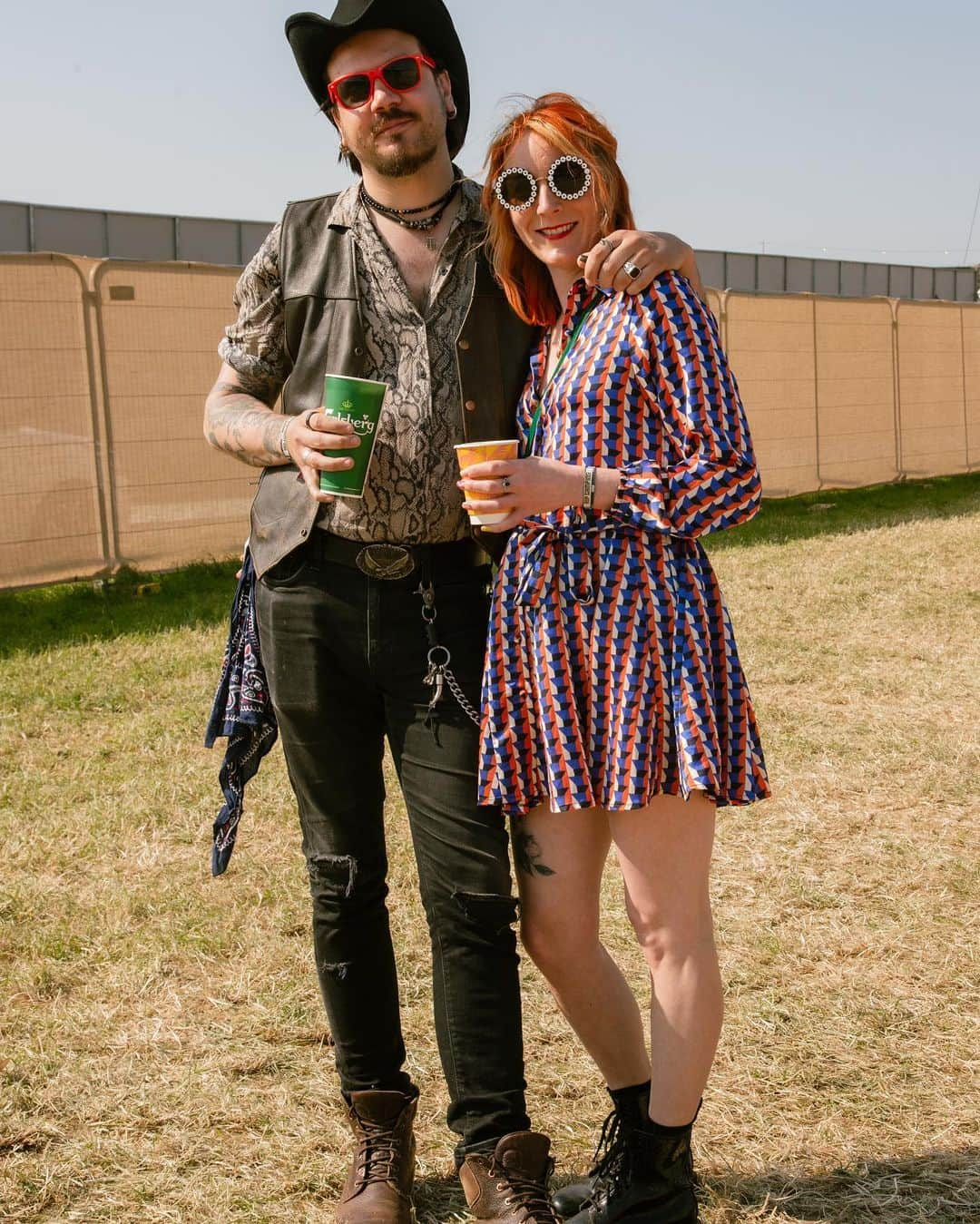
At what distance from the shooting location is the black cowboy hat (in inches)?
96.3

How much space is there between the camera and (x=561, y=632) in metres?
2.31

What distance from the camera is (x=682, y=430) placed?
2244 millimetres

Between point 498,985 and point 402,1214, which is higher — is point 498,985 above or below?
above

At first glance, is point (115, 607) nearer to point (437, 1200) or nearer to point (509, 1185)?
point (437, 1200)

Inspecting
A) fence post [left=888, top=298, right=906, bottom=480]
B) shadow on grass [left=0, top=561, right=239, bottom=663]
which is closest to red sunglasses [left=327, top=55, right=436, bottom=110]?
shadow on grass [left=0, top=561, right=239, bottom=663]

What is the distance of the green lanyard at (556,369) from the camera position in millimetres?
2361

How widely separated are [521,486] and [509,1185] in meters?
1.28

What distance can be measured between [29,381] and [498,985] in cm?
702

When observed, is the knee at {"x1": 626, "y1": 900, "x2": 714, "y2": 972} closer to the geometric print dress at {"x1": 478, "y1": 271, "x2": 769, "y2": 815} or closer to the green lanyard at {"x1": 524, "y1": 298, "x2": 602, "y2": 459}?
the geometric print dress at {"x1": 478, "y1": 271, "x2": 769, "y2": 815}

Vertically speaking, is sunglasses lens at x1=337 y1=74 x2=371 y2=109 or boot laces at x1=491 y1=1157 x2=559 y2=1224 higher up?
sunglasses lens at x1=337 y1=74 x2=371 y2=109

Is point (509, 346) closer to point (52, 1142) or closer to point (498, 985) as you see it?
point (498, 985)

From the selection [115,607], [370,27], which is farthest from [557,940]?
[115,607]

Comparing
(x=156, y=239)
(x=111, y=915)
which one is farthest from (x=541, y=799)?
(x=156, y=239)

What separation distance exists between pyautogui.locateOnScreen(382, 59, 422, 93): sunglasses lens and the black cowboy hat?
10 cm
